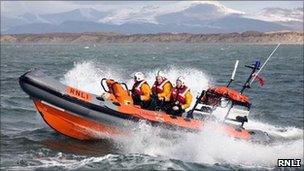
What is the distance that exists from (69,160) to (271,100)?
1367 centimetres

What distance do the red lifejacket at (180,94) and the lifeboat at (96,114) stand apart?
0.47 m

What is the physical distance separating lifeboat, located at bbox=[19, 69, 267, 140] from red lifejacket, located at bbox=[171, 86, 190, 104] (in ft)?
1.55

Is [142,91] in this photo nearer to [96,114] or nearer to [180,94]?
[180,94]

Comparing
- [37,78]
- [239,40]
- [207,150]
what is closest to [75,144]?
[37,78]

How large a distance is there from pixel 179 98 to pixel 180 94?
0.11m

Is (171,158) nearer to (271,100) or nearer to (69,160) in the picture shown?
(69,160)

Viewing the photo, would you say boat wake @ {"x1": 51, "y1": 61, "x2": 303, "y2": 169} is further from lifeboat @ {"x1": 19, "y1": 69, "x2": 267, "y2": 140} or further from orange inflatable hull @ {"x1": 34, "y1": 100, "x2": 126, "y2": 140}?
orange inflatable hull @ {"x1": 34, "y1": 100, "x2": 126, "y2": 140}

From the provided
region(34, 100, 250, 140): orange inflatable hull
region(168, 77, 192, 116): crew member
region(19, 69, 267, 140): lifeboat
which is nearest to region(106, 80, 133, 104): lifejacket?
region(19, 69, 267, 140): lifeboat

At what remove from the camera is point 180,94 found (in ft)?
50.6

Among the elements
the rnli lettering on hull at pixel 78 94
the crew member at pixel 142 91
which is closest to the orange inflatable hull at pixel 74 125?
the rnli lettering on hull at pixel 78 94

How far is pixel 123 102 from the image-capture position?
15.3 metres

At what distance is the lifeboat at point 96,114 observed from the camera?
14.9 m

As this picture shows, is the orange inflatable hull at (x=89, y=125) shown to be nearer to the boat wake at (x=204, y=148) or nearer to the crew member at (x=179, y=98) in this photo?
the boat wake at (x=204, y=148)

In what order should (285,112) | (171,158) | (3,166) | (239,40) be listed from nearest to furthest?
1. (3,166)
2. (171,158)
3. (285,112)
4. (239,40)
